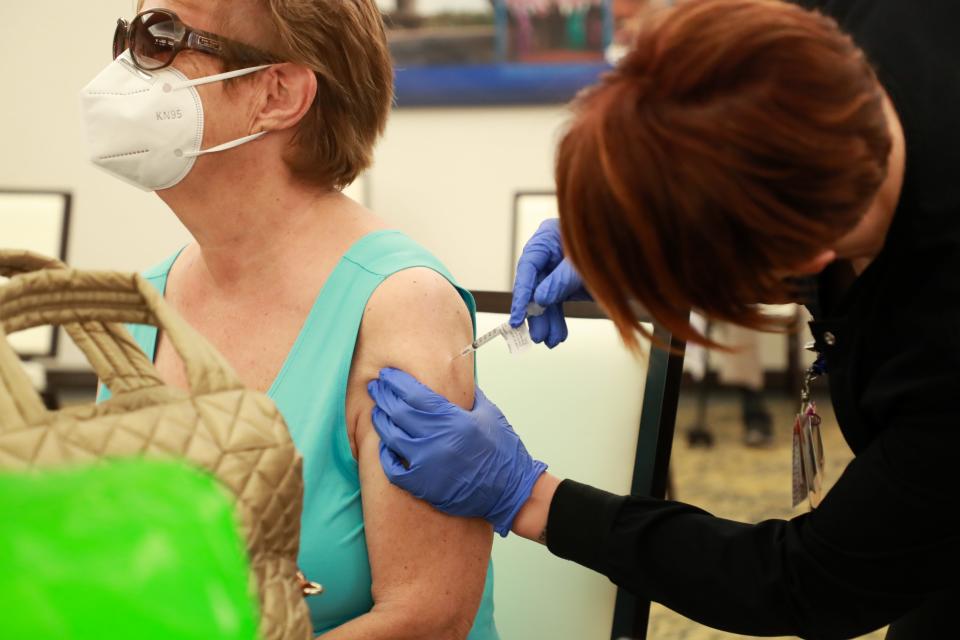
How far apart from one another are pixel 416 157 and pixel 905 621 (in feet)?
13.5

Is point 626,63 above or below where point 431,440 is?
above

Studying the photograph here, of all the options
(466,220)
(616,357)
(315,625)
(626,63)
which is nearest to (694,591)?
(616,357)

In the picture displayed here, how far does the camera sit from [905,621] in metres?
1.19

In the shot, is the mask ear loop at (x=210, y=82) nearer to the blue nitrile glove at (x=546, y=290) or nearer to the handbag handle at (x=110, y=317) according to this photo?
the blue nitrile glove at (x=546, y=290)

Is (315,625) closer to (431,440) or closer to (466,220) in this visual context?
(431,440)

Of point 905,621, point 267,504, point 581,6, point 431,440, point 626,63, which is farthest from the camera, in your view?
point 581,6

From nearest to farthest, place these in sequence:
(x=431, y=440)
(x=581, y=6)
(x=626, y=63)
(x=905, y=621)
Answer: (x=626, y=63)
(x=431, y=440)
(x=905, y=621)
(x=581, y=6)

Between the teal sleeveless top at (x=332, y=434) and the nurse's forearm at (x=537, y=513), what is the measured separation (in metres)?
0.11

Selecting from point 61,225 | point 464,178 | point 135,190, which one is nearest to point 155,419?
point 61,225

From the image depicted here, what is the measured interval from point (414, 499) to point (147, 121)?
1.83 feet

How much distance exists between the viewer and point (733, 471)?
13.6ft

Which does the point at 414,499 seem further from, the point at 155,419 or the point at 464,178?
the point at 464,178

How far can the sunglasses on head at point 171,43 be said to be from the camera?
3.83ft

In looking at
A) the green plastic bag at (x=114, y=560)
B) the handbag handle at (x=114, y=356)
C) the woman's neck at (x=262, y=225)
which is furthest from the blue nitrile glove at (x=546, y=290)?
the green plastic bag at (x=114, y=560)
